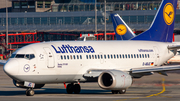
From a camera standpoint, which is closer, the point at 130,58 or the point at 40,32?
the point at 130,58

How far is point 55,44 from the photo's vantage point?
85.6 ft

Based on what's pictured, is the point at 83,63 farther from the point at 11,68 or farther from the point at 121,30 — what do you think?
the point at 121,30

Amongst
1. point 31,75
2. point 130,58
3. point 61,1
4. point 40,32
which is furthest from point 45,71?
point 61,1

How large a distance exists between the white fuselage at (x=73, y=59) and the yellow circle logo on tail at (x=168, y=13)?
17.4 ft

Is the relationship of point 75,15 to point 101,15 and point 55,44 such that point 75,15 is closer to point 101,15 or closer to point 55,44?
point 101,15

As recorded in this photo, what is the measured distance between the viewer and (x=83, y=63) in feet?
86.3

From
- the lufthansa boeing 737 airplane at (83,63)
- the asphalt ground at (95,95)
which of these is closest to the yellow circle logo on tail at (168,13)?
the lufthansa boeing 737 airplane at (83,63)

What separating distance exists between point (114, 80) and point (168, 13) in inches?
545

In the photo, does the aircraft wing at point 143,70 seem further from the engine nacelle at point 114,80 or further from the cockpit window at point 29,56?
the cockpit window at point 29,56

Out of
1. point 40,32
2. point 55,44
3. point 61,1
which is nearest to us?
point 55,44

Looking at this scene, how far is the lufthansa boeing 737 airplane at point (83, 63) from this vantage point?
24.1m

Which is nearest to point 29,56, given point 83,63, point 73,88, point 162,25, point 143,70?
point 83,63

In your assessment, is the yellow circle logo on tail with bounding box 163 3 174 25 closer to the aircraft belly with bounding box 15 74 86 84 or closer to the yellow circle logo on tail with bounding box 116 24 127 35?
the yellow circle logo on tail with bounding box 116 24 127 35

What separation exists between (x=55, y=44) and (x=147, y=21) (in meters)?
80.0
